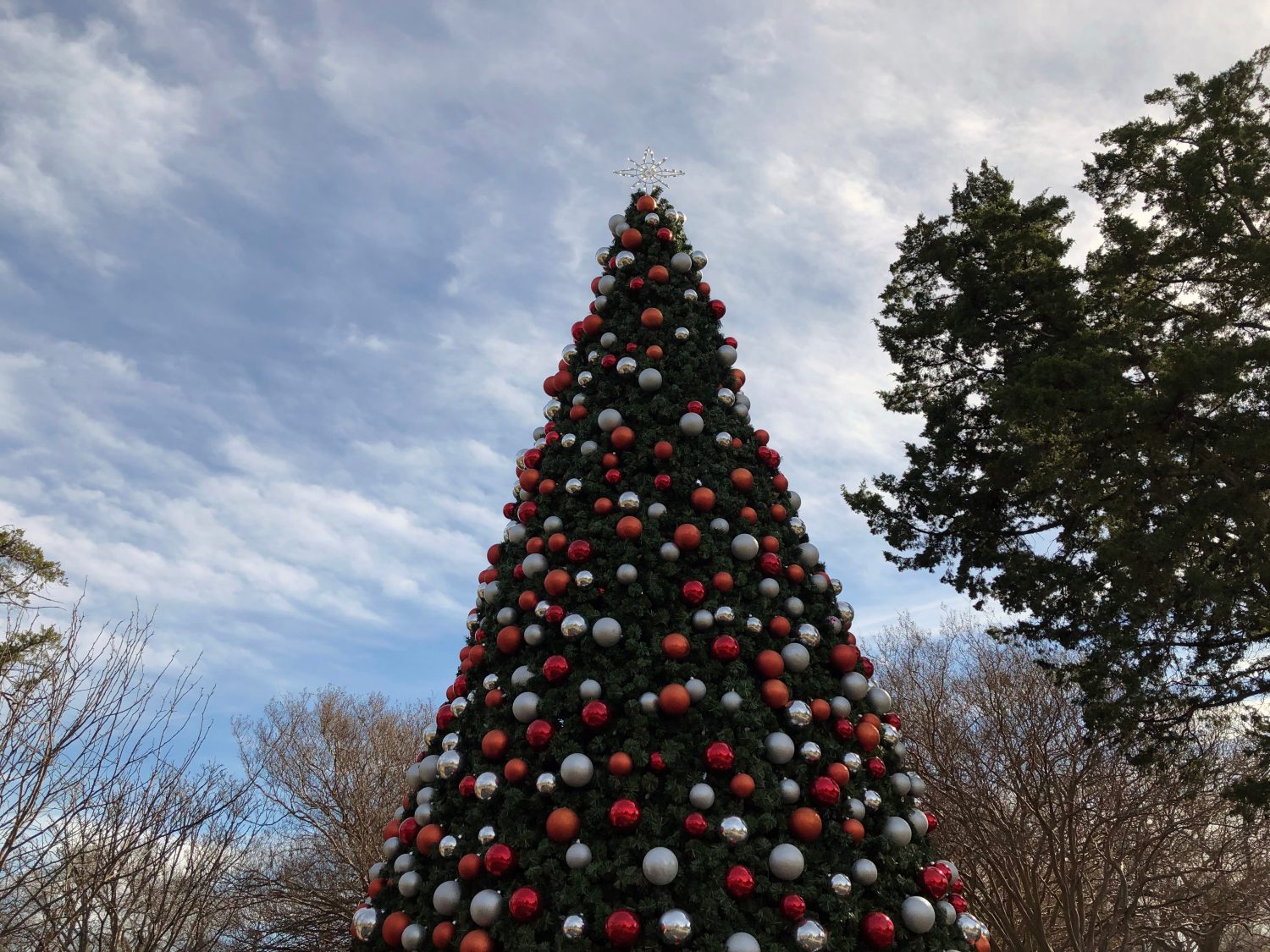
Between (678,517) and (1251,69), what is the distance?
10481mm

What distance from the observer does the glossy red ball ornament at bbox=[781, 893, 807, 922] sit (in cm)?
363

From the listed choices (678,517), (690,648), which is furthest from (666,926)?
(678,517)

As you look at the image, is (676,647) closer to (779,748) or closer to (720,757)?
(720,757)

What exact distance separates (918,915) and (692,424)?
121 inches

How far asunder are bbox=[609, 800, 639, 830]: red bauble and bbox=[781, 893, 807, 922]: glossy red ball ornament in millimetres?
794

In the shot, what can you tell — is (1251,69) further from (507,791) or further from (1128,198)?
(507,791)

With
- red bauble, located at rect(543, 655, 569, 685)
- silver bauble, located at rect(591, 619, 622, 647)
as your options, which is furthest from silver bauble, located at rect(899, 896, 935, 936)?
red bauble, located at rect(543, 655, 569, 685)

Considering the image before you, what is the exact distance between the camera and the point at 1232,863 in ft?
48.3

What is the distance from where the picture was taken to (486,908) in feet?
12.4

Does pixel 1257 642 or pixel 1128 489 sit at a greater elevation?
pixel 1128 489

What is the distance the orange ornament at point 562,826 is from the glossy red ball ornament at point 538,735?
381mm

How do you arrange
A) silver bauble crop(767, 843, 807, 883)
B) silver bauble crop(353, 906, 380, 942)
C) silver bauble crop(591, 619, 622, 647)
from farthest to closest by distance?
silver bauble crop(591, 619, 622, 647) < silver bauble crop(353, 906, 380, 942) < silver bauble crop(767, 843, 807, 883)

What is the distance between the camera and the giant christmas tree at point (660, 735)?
12.2 feet

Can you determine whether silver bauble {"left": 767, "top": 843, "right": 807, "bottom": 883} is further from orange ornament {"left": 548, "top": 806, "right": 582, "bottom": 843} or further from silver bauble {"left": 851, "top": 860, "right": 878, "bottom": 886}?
orange ornament {"left": 548, "top": 806, "right": 582, "bottom": 843}
